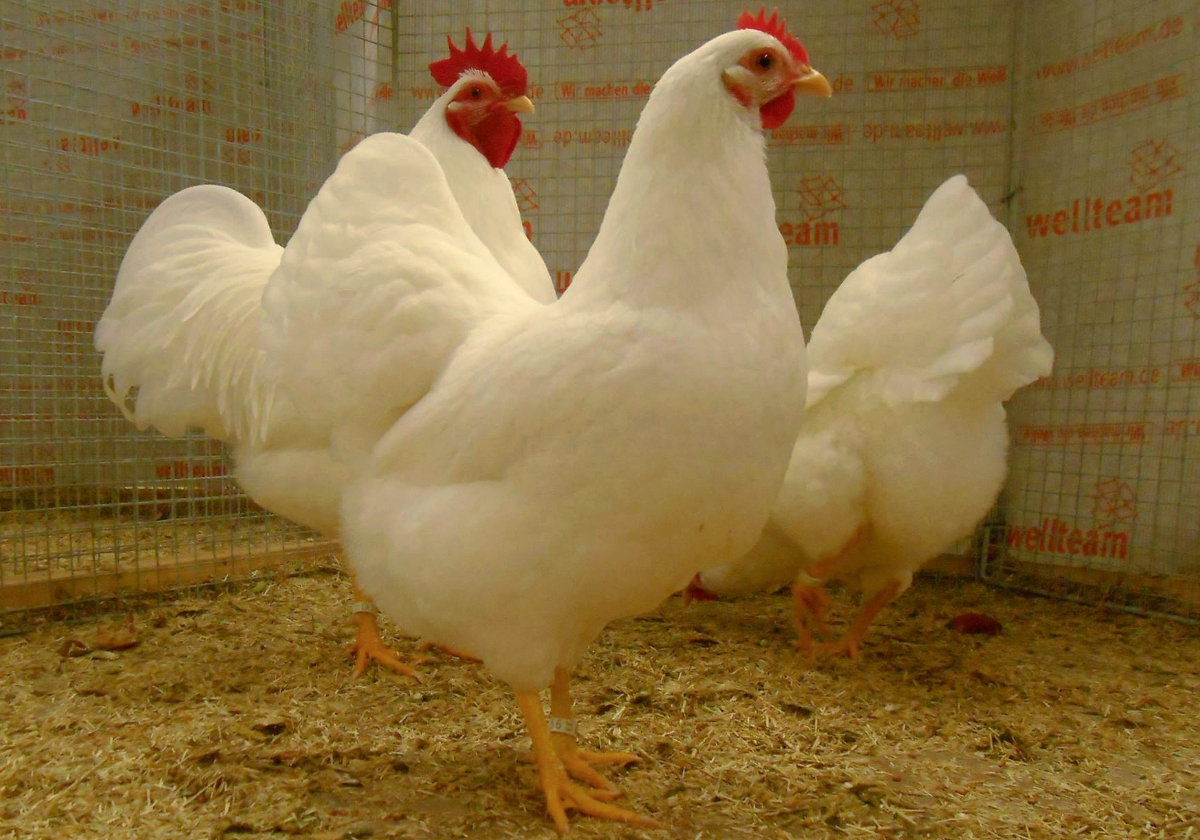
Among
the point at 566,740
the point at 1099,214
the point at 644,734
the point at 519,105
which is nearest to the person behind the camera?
the point at 566,740

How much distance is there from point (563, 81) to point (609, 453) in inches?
139

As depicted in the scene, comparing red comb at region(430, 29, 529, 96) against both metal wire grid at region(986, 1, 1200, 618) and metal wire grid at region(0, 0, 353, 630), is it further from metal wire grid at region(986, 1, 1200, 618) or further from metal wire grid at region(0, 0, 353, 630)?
metal wire grid at region(986, 1, 1200, 618)

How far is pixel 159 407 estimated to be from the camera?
9.44 ft

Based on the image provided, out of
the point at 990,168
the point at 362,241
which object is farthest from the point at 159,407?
the point at 990,168

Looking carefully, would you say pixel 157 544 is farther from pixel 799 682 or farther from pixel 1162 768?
pixel 1162 768

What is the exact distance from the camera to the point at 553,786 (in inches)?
71.7

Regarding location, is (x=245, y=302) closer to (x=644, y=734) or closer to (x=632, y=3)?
(x=644, y=734)

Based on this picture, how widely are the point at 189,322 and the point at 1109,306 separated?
12.7 feet

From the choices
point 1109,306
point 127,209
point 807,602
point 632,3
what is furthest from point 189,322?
point 1109,306

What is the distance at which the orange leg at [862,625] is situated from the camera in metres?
3.11

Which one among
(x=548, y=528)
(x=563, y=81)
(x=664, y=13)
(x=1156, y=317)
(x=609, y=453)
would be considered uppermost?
(x=664, y=13)

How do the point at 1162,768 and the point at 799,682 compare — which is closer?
the point at 1162,768

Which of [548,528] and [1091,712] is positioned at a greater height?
[548,528]

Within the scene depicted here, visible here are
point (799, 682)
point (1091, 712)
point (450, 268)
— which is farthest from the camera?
point (799, 682)
